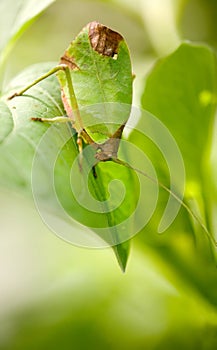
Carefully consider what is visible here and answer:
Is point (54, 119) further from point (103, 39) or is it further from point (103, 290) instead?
point (103, 290)

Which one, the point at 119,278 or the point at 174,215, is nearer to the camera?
the point at 174,215

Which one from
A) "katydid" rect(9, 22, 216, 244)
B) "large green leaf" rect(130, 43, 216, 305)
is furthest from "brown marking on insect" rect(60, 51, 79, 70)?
"large green leaf" rect(130, 43, 216, 305)

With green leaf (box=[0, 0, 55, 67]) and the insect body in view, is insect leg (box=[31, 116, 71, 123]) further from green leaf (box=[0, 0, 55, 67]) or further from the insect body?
green leaf (box=[0, 0, 55, 67])

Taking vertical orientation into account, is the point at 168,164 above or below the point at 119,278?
above

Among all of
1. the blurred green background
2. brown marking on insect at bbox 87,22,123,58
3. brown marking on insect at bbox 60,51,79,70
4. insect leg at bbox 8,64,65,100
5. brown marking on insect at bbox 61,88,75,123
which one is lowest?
the blurred green background

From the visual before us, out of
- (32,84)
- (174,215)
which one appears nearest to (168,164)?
(174,215)

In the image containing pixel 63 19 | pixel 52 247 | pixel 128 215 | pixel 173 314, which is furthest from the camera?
pixel 63 19

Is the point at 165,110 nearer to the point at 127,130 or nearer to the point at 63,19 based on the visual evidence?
the point at 127,130

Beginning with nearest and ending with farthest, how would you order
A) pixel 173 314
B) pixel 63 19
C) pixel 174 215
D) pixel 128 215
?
pixel 128 215 → pixel 174 215 → pixel 173 314 → pixel 63 19
